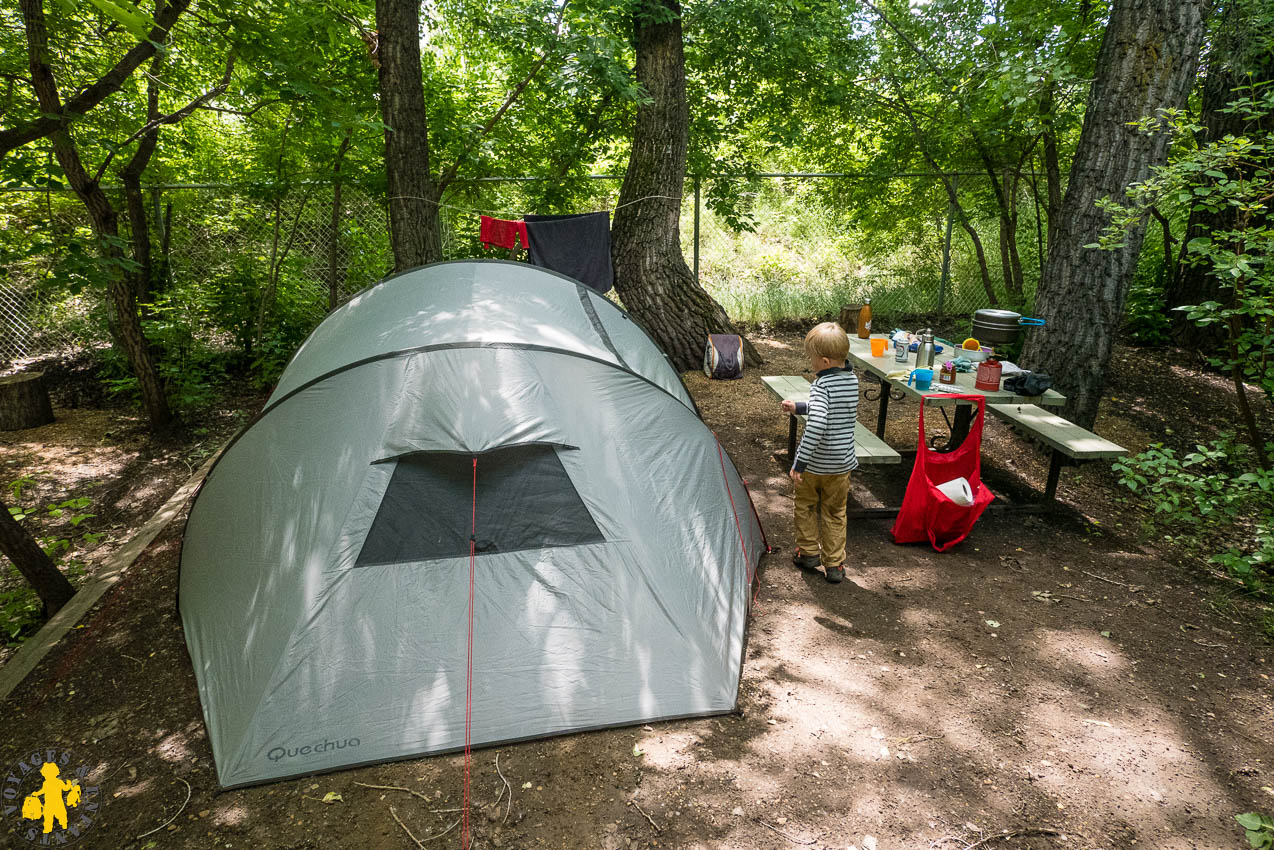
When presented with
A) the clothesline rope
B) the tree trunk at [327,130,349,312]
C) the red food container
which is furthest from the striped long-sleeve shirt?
the tree trunk at [327,130,349,312]

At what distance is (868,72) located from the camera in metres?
8.20

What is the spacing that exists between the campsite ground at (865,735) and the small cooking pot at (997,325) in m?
1.55

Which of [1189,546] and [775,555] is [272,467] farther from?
[1189,546]

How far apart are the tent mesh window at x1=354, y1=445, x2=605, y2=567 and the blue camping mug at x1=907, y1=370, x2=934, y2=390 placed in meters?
2.40

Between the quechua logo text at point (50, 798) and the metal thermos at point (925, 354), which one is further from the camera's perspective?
the metal thermos at point (925, 354)

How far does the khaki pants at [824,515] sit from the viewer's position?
3.61 meters

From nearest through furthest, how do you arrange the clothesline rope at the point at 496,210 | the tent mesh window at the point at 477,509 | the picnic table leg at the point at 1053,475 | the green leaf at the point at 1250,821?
the green leaf at the point at 1250,821 < the tent mesh window at the point at 477,509 < the picnic table leg at the point at 1053,475 < the clothesline rope at the point at 496,210

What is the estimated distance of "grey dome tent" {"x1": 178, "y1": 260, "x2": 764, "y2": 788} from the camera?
2.56 m

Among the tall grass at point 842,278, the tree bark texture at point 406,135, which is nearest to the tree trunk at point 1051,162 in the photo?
the tall grass at point 842,278

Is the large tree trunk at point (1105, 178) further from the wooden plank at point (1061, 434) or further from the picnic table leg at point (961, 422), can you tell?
the picnic table leg at point (961, 422)

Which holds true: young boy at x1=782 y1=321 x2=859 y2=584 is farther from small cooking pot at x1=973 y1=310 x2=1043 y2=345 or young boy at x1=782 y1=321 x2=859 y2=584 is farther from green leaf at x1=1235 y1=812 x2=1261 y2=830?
small cooking pot at x1=973 y1=310 x2=1043 y2=345

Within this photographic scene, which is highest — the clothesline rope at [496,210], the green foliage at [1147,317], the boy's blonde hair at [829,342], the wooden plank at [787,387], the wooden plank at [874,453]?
the clothesline rope at [496,210]

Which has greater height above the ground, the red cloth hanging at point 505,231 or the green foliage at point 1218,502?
the red cloth hanging at point 505,231

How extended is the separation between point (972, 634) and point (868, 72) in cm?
724
